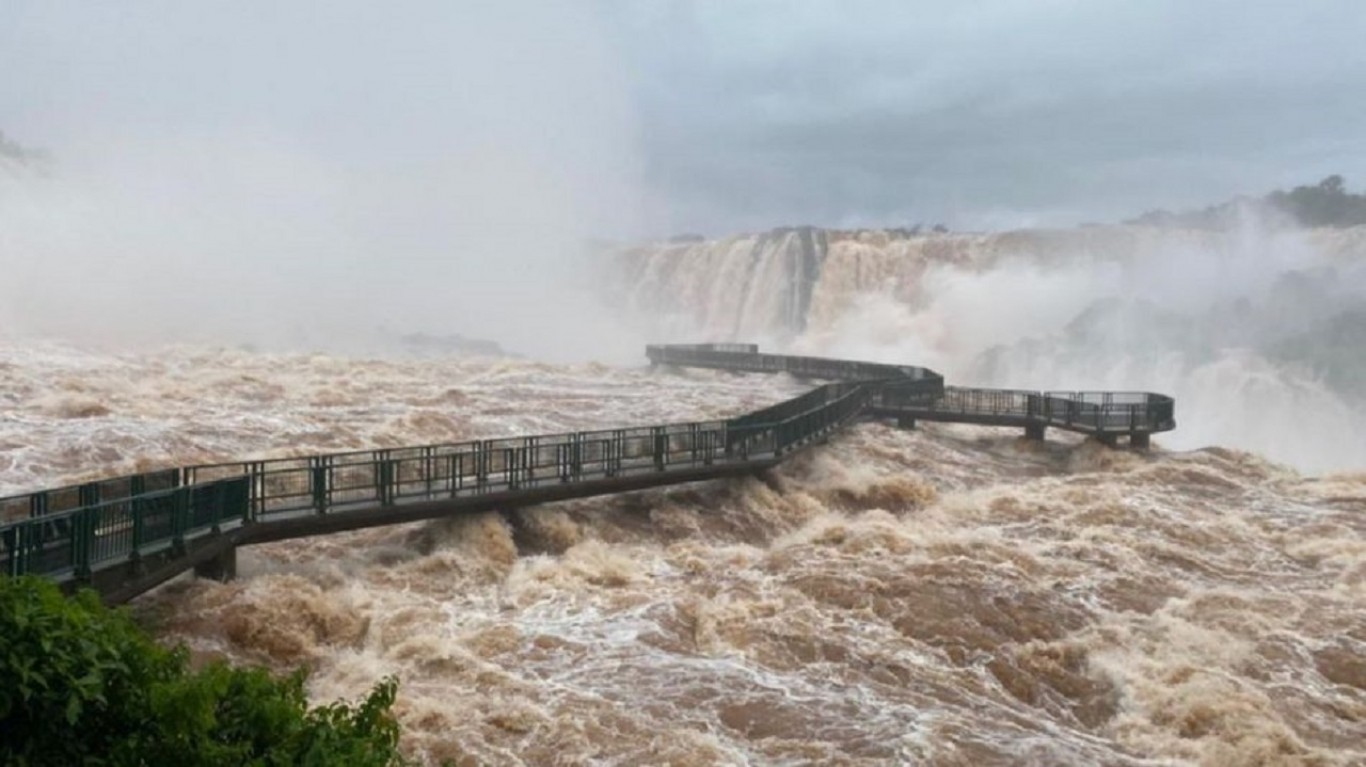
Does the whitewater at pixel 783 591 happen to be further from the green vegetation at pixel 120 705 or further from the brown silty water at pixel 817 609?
the green vegetation at pixel 120 705

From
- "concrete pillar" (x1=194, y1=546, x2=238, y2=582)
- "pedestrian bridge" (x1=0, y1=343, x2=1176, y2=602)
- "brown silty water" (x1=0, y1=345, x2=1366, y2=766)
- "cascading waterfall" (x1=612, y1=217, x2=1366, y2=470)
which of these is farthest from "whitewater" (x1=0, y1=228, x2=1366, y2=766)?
"cascading waterfall" (x1=612, y1=217, x2=1366, y2=470)

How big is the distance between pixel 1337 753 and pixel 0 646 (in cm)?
1234

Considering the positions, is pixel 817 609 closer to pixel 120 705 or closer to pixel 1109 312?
pixel 120 705

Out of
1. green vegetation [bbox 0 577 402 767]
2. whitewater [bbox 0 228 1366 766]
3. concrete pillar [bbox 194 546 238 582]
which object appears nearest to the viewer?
green vegetation [bbox 0 577 402 767]

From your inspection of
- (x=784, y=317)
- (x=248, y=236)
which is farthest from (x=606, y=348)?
(x=248, y=236)

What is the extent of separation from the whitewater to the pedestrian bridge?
606mm

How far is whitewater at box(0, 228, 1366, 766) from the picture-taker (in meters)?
11.6

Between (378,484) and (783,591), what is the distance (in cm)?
673

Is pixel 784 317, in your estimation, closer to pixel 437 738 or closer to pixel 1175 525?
pixel 1175 525

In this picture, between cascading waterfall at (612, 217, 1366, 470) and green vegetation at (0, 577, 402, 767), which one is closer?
green vegetation at (0, 577, 402, 767)

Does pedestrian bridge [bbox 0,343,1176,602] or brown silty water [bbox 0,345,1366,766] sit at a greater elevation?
pedestrian bridge [bbox 0,343,1176,602]

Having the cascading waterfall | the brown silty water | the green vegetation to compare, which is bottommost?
the brown silty water

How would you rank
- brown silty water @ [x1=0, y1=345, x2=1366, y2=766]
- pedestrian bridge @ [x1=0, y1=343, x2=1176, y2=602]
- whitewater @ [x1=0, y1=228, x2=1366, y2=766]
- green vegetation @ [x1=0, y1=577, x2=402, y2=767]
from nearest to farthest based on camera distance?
1. green vegetation @ [x1=0, y1=577, x2=402, y2=767]
2. brown silty water @ [x1=0, y1=345, x2=1366, y2=766]
3. whitewater @ [x1=0, y1=228, x2=1366, y2=766]
4. pedestrian bridge @ [x1=0, y1=343, x2=1176, y2=602]

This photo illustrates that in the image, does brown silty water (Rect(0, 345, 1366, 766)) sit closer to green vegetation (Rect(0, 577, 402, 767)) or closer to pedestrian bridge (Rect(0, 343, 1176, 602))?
pedestrian bridge (Rect(0, 343, 1176, 602))
